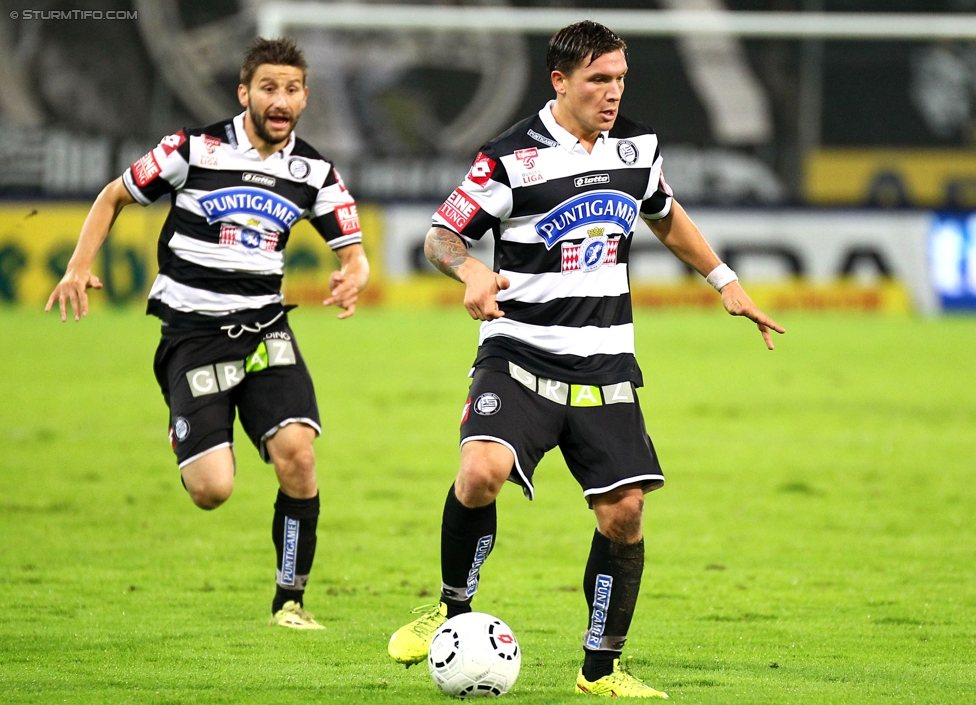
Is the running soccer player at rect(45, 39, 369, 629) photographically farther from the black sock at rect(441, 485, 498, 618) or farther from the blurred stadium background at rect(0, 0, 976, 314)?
the blurred stadium background at rect(0, 0, 976, 314)

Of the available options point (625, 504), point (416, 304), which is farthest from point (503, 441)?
point (416, 304)

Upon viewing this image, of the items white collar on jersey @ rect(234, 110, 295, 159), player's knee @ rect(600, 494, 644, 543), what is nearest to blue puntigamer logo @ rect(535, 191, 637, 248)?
player's knee @ rect(600, 494, 644, 543)

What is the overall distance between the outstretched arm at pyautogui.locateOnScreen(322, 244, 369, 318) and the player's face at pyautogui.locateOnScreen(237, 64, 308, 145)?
0.61 meters

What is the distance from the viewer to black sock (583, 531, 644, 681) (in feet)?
16.7

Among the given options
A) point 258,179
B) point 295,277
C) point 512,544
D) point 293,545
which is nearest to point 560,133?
point 258,179

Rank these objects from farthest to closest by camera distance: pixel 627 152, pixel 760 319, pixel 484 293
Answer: pixel 760 319, pixel 627 152, pixel 484 293

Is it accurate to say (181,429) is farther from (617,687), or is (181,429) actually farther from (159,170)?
(617,687)

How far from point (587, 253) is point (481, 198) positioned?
0.44 metres

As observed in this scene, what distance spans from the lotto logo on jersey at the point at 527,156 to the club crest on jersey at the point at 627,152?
1.08 ft

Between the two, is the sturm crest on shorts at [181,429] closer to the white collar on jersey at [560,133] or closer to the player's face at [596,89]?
the white collar on jersey at [560,133]

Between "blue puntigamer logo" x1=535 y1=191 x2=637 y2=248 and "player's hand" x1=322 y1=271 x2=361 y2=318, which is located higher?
"blue puntigamer logo" x1=535 y1=191 x2=637 y2=248

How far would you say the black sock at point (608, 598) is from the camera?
16.7ft

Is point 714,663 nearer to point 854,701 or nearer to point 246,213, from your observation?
point 854,701

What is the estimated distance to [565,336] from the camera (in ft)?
17.3
